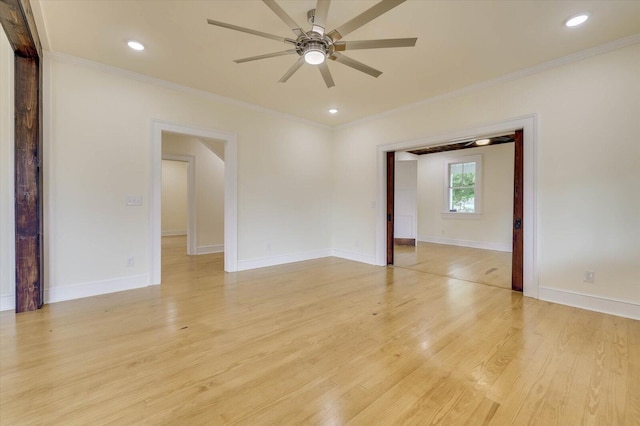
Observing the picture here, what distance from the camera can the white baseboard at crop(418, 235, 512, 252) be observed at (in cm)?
672

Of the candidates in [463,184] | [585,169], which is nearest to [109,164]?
[585,169]

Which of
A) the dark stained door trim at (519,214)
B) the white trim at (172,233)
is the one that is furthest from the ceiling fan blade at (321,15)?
the white trim at (172,233)

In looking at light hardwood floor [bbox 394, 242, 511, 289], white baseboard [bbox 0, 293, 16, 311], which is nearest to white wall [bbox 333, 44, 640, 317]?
light hardwood floor [bbox 394, 242, 511, 289]

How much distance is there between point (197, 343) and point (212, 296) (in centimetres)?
120

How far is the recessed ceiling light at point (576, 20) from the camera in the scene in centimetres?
242

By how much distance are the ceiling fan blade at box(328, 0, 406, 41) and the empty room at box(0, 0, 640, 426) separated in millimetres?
16

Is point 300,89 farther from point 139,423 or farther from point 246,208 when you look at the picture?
point 139,423

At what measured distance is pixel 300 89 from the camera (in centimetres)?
398

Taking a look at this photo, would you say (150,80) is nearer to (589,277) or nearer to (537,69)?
(537,69)

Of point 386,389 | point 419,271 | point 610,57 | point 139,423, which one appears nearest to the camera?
point 139,423

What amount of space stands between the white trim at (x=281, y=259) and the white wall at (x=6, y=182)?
2612mm

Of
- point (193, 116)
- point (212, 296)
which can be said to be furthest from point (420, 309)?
point (193, 116)

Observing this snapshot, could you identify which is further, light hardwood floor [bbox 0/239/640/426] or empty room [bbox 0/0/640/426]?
empty room [bbox 0/0/640/426]

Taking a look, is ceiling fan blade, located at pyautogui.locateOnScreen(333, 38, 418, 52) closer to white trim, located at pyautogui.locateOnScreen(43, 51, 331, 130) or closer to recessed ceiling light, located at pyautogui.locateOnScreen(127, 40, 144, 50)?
recessed ceiling light, located at pyautogui.locateOnScreen(127, 40, 144, 50)
